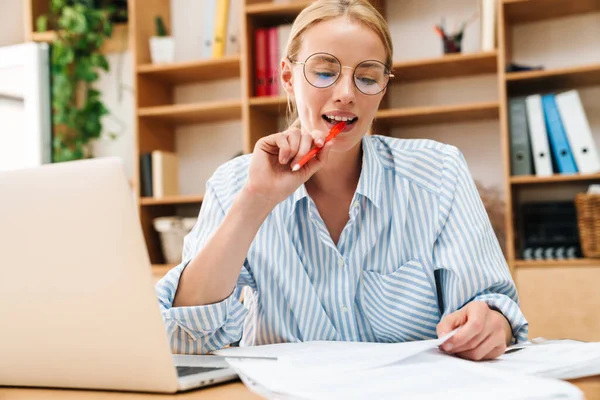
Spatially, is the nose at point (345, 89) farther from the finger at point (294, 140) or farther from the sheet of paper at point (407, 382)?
the sheet of paper at point (407, 382)

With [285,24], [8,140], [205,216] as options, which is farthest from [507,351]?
[8,140]

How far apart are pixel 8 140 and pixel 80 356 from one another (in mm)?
2503

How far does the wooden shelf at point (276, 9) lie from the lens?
2.78m

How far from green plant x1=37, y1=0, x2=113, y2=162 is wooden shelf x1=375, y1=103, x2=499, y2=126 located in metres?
1.40

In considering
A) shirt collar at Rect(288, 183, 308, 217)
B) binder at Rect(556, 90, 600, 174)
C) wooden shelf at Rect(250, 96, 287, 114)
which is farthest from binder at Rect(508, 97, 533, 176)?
shirt collar at Rect(288, 183, 308, 217)

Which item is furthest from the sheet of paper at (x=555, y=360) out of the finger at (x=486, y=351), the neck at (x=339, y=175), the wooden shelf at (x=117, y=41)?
the wooden shelf at (x=117, y=41)

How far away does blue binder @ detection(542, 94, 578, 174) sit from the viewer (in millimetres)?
2480

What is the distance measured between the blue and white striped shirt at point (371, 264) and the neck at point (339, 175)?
2.6 inches

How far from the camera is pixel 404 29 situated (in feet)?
9.66

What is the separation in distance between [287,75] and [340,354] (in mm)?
743

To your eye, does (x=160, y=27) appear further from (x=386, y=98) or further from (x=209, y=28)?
(x=386, y=98)

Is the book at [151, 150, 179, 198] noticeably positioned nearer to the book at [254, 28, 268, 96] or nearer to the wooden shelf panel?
the book at [254, 28, 268, 96]

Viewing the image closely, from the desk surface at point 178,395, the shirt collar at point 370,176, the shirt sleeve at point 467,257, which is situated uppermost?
the shirt collar at point 370,176

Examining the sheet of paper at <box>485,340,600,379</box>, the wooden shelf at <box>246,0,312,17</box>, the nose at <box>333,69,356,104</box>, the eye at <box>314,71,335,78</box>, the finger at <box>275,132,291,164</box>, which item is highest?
the wooden shelf at <box>246,0,312,17</box>
